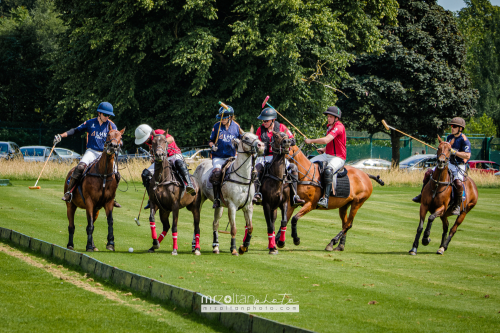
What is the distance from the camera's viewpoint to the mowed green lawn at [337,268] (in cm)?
704

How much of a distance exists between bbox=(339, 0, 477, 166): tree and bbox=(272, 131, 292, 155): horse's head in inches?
1184

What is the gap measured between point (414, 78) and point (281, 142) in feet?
105

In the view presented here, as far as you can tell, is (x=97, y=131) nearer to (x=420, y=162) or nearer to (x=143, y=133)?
(x=143, y=133)

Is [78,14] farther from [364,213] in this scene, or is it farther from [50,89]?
[364,213]

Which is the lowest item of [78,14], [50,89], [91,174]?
[91,174]

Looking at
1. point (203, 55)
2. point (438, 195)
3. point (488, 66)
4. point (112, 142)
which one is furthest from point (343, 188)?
point (488, 66)

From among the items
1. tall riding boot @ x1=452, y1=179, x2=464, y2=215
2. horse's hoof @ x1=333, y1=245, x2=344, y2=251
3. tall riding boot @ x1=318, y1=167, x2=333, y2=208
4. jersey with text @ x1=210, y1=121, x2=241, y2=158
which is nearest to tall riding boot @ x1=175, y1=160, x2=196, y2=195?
jersey with text @ x1=210, y1=121, x2=241, y2=158

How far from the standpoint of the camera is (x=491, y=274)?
33.8ft

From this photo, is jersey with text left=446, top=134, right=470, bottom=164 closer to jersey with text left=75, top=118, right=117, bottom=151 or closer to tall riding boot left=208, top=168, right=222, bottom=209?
tall riding boot left=208, top=168, right=222, bottom=209

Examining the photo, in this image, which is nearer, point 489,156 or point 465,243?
point 465,243

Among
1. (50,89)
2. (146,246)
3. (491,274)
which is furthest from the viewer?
(50,89)

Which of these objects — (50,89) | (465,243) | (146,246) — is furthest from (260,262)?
(50,89)

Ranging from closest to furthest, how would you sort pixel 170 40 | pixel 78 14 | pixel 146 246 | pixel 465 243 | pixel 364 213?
pixel 146 246
pixel 465 243
pixel 364 213
pixel 170 40
pixel 78 14

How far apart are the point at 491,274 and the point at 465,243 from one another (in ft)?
14.9
